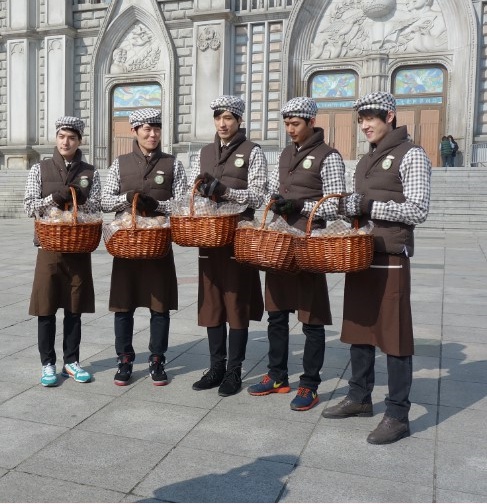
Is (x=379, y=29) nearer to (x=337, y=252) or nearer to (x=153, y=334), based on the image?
(x=153, y=334)

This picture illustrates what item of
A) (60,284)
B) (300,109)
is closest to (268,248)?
(300,109)

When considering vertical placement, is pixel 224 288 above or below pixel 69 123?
below

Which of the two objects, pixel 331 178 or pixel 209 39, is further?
pixel 209 39

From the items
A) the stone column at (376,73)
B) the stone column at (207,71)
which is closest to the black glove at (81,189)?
the stone column at (207,71)

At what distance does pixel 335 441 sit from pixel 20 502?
1721mm

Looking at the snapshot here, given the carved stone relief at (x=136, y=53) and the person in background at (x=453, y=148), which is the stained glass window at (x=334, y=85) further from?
the carved stone relief at (x=136, y=53)

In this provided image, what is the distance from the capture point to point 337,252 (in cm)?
347

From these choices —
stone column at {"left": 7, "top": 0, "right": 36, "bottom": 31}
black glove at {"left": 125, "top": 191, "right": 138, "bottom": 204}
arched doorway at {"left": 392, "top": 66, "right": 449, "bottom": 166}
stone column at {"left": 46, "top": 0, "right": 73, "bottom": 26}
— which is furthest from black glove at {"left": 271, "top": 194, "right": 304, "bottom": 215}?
stone column at {"left": 7, "top": 0, "right": 36, "bottom": 31}

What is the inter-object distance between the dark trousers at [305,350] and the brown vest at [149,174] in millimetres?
1225

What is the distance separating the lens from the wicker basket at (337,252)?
346 centimetres

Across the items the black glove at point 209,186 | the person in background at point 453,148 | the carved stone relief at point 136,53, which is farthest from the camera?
the carved stone relief at point 136,53

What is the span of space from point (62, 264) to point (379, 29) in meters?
20.7

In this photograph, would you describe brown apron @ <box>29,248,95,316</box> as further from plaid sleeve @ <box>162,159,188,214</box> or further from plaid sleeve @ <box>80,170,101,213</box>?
plaid sleeve @ <box>162,159,188,214</box>

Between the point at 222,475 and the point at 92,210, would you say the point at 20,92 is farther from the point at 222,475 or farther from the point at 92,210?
the point at 222,475
